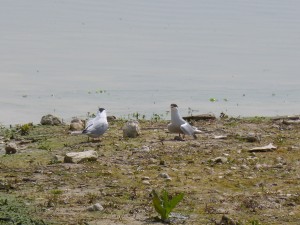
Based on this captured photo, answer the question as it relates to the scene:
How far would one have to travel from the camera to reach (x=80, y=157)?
1079cm

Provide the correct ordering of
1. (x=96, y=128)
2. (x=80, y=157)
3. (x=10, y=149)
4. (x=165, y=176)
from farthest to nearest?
(x=96, y=128)
(x=10, y=149)
(x=80, y=157)
(x=165, y=176)

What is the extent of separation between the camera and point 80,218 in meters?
8.55

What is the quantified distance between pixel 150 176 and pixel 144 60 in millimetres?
10060

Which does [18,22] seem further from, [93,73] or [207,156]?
[207,156]

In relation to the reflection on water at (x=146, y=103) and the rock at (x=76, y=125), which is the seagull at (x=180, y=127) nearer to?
the rock at (x=76, y=125)

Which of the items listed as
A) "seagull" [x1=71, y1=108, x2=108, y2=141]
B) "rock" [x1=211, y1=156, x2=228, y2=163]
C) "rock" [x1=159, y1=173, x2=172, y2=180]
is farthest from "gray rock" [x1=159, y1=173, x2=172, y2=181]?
"seagull" [x1=71, y1=108, x2=108, y2=141]

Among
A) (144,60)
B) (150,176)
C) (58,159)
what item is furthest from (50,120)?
(144,60)

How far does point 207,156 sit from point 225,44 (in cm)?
1171

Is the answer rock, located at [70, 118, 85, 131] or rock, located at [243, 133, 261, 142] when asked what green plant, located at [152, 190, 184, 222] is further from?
rock, located at [70, 118, 85, 131]

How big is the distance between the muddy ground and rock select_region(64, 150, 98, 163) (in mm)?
64

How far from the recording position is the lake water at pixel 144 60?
16.3m

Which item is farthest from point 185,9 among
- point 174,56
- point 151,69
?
point 151,69

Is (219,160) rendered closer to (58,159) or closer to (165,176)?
(165,176)

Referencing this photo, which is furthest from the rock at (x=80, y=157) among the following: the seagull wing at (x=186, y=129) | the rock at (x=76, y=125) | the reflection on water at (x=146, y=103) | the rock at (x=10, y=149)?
the reflection on water at (x=146, y=103)
